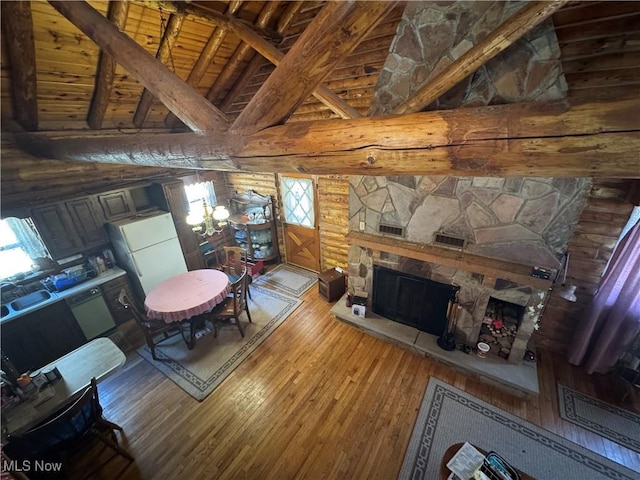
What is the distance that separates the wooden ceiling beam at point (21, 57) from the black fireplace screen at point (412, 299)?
4322mm

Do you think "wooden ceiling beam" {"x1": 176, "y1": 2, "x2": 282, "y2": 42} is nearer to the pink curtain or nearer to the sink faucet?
the sink faucet

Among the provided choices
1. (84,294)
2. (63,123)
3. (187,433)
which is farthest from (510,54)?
(84,294)

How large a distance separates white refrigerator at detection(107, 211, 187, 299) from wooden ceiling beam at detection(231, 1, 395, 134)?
346 centimetres

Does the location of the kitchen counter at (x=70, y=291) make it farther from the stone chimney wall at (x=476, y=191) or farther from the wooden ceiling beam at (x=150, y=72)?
the stone chimney wall at (x=476, y=191)

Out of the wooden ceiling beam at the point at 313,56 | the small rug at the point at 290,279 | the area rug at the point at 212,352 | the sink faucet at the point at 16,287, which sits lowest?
the area rug at the point at 212,352

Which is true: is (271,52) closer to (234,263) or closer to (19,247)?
(234,263)

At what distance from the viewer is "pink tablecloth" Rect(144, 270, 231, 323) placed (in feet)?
10.8

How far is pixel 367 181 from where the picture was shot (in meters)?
3.42

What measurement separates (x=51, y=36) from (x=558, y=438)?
6.28 m

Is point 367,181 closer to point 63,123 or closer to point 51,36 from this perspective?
→ point 51,36

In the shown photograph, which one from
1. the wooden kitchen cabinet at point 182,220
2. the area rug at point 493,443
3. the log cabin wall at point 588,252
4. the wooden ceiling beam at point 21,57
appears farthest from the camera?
the wooden kitchen cabinet at point 182,220

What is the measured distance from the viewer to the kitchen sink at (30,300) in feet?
10.1

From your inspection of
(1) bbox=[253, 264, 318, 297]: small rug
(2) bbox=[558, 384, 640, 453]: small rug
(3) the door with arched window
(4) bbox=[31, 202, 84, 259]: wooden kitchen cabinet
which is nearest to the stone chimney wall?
(2) bbox=[558, 384, 640, 453]: small rug

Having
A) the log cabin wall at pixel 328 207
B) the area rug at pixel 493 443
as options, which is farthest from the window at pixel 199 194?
the area rug at pixel 493 443
